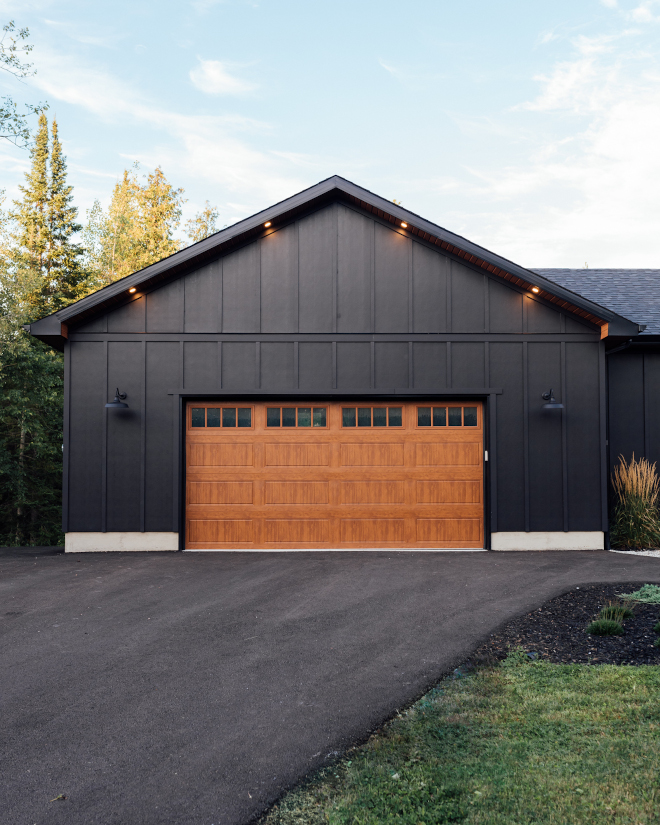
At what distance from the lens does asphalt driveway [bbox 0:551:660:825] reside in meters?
2.51

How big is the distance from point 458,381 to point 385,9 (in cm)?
905

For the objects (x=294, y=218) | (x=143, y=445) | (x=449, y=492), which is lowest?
(x=449, y=492)

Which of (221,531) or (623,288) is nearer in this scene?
(221,531)

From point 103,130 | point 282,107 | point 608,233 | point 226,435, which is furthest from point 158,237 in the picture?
point 608,233

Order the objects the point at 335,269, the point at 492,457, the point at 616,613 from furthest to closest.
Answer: the point at 335,269, the point at 492,457, the point at 616,613

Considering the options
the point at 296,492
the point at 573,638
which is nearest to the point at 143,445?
the point at 296,492

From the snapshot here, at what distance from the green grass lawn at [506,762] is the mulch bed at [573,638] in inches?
18.6

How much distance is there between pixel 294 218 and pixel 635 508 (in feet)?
23.6

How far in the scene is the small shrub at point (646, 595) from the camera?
5328 millimetres

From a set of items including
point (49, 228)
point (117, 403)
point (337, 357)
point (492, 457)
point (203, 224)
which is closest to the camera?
point (117, 403)

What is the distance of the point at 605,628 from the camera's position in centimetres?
441

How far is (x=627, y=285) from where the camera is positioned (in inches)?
445

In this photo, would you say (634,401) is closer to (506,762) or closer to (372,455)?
(372,455)

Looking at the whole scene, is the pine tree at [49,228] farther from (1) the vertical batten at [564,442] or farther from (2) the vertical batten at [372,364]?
(1) the vertical batten at [564,442]
